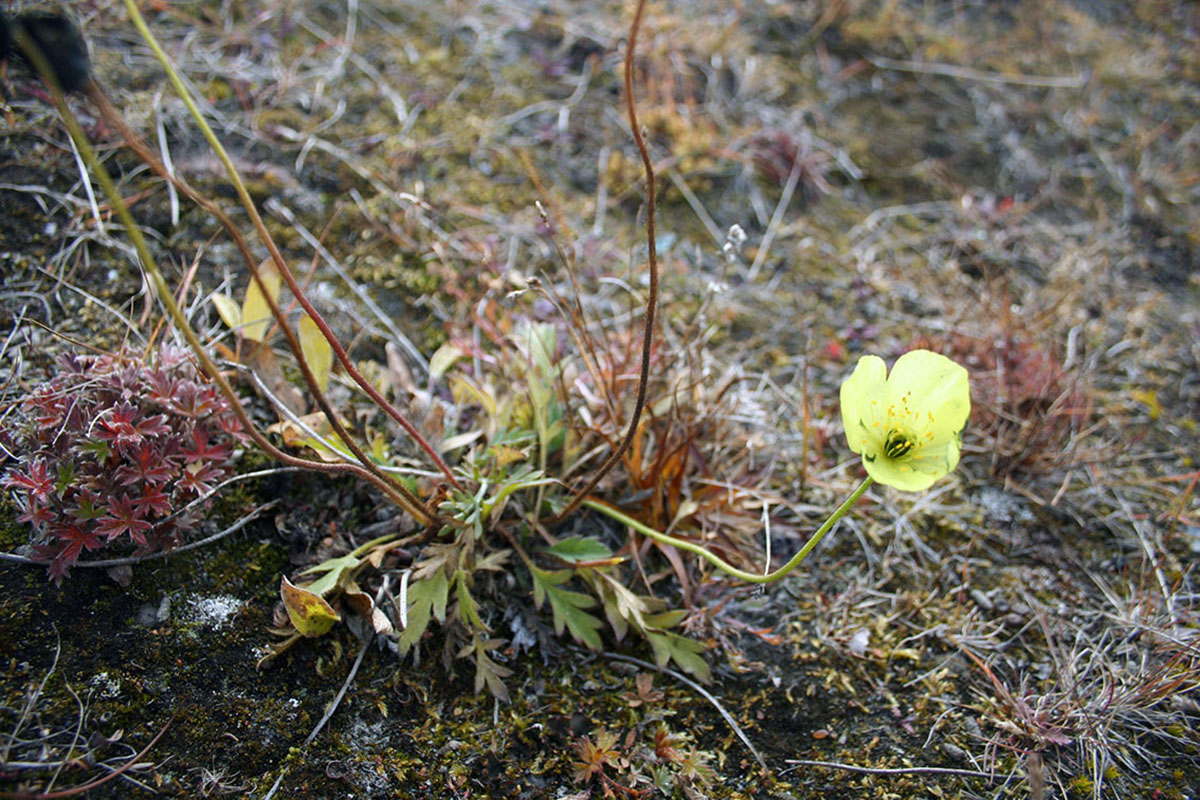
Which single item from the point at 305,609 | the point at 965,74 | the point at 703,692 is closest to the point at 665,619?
the point at 703,692

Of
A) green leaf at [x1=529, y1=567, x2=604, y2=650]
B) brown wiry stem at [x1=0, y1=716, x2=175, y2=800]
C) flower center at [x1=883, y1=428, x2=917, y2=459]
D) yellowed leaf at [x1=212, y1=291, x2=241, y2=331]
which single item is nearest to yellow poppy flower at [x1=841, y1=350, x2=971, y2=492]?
flower center at [x1=883, y1=428, x2=917, y2=459]

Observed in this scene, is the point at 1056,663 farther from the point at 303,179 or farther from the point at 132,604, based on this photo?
the point at 303,179

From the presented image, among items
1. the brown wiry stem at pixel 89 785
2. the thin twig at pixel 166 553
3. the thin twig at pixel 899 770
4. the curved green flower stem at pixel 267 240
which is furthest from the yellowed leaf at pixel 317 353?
the thin twig at pixel 899 770

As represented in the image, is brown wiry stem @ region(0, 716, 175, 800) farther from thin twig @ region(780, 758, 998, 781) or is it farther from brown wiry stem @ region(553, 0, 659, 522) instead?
thin twig @ region(780, 758, 998, 781)

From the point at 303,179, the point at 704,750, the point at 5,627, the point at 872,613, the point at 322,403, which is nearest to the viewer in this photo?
the point at 322,403

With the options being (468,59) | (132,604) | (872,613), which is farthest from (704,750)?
(468,59)

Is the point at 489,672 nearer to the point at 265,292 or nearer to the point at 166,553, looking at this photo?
the point at 166,553
